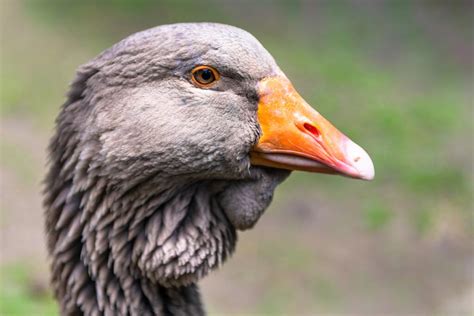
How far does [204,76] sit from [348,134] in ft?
22.8

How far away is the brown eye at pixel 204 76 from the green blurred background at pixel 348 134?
417 cm

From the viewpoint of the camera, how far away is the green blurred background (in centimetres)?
764


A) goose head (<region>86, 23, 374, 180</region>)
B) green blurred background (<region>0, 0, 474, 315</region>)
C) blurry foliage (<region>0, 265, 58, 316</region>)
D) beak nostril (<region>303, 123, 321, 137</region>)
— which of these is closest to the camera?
goose head (<region>86, 23, 374, 180</region>)

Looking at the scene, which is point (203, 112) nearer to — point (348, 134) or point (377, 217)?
point (377, 217)

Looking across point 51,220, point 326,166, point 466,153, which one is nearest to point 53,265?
point 51,220

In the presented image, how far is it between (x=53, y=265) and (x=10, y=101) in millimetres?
7156

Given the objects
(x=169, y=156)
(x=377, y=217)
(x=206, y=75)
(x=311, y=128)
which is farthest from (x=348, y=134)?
(x=169, y=156)

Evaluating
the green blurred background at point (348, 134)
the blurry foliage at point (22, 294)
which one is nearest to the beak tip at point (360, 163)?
the green blurred background at point (348, 134)

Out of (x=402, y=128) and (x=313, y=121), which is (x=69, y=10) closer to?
(x=402, y=128)

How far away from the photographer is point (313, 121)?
3336 mm

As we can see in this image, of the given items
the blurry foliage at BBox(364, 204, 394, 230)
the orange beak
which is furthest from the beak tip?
the blurry foliage at BBox(364, 204, 394, 230)

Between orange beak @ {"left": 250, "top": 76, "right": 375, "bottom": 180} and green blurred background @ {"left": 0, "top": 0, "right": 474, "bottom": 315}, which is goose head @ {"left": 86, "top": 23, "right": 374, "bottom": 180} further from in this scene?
green blurred background @ {"left": 0, "top": 0, "right": 474, "bottom": 315}

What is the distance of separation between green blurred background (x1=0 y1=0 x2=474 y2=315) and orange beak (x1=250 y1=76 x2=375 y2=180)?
4.16 metres

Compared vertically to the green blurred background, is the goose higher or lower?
lower
